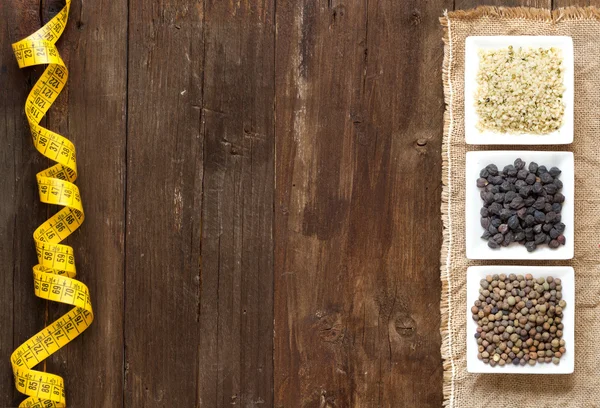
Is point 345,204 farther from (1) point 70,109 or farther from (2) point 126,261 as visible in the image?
(1) point 70,109

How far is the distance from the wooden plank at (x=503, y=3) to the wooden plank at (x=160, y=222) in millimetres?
919

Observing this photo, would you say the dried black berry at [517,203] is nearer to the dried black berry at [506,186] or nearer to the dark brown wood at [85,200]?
the dried black berry at [506,186]

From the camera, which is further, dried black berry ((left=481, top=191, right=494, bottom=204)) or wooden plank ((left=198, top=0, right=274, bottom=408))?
wooden plank ((left=198, top=0, right=274, bottom=408))

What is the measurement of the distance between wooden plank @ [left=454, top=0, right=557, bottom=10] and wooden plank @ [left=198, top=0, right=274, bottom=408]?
63 centimetres

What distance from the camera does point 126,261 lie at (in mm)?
2176

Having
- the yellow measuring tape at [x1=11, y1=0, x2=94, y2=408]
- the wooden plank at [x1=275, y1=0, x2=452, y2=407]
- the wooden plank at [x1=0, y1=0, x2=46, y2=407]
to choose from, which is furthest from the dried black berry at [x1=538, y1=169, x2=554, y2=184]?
the wooden plank at [x1=0, y1=0, x2=46, y2=407]

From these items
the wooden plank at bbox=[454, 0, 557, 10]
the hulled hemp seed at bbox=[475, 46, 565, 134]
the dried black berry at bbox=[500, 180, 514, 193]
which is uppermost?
the wooden plank at bbox=[454, 0, 557, 10]

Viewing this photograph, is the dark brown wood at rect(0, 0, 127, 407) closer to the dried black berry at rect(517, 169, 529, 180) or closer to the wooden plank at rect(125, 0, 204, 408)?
the wooden plank at rect(125, 0, 204, 408)

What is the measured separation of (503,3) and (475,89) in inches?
12.9

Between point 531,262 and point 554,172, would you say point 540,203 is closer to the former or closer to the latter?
point 554,172

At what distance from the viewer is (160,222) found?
2.17 metres

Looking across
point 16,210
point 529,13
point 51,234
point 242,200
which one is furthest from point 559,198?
point 16,210

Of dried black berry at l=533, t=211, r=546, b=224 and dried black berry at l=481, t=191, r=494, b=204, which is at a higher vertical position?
dried black berry at l=481, t=191, r=494, b=204

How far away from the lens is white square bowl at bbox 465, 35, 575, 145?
1993 mm
